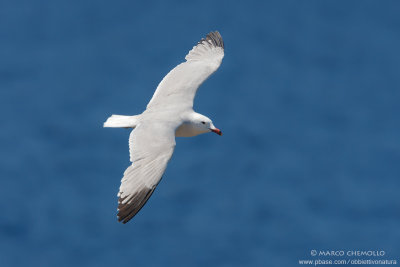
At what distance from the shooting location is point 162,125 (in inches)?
351

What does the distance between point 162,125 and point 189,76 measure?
53.7 inches

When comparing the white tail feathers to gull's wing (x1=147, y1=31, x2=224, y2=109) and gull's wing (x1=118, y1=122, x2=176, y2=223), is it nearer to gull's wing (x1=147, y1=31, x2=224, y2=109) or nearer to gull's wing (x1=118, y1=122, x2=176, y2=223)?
gull's wing (x1=118, y1=122, x2=176, y2=223)

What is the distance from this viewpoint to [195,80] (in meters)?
10.0

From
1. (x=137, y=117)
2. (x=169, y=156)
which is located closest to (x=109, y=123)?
(x=137, y=117)

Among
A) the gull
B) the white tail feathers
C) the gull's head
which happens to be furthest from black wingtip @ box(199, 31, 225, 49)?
the white tail feathers

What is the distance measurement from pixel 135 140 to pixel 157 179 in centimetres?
61

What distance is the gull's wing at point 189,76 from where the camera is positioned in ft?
31.7

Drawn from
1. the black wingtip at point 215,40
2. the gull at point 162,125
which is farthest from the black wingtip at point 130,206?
the black wingtip at point 215,40

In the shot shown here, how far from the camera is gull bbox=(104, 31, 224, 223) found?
27.1 ft

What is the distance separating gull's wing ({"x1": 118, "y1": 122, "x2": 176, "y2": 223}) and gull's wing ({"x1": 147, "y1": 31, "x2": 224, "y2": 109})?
0.71 metres

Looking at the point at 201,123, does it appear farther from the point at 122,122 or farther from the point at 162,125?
Answer: the point at 122,122

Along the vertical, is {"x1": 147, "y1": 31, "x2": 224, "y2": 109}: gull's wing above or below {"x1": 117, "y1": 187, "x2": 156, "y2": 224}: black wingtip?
above

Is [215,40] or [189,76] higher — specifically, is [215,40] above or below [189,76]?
above

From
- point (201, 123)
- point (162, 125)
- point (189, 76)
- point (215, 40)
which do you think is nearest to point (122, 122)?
point (162, 125)
